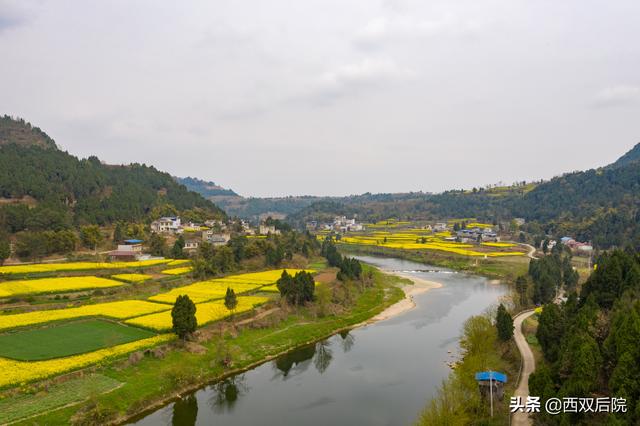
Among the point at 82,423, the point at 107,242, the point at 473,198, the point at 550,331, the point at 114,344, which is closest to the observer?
the point at 82,423

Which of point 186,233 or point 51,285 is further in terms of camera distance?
point 186,233

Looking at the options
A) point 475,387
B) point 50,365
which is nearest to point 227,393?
point 50,365

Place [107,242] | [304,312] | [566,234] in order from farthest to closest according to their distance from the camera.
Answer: [566,234] → [107,242] → [304,312]

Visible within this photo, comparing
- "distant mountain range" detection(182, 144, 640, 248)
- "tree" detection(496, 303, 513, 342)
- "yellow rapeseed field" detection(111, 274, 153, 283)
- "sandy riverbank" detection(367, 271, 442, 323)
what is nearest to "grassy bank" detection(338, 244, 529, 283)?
"sandy riverbank" detection(367, 271, 442, 323)

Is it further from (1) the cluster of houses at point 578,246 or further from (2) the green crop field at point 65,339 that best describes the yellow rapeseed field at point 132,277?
(1) the cluster of houses at point 578,246

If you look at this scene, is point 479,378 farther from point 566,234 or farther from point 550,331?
point 566,234

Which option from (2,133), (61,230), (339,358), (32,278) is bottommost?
(339,358)

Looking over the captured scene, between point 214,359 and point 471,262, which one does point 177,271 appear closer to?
point 214,359

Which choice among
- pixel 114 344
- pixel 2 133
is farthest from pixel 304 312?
pixel 2 133
